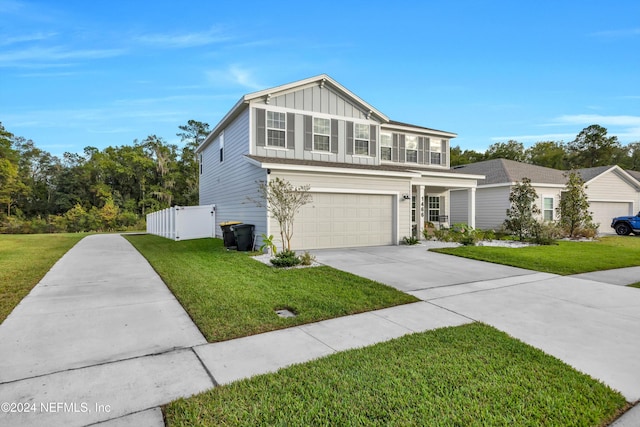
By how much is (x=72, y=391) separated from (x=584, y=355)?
493cm

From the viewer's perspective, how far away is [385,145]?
16.2 metres

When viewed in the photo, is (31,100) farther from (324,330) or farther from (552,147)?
(552,147)

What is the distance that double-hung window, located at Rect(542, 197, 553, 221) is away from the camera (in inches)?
744

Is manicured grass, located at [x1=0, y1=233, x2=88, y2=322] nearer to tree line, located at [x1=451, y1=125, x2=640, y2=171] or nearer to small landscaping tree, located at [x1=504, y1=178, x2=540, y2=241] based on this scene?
small landscaping tree, located at [x1=504, y1=178, x2=540, y2=241]

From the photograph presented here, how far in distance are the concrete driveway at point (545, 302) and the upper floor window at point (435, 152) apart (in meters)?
9.38

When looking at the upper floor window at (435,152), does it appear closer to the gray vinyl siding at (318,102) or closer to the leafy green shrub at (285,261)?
the gray vinyl siding at (318,102)

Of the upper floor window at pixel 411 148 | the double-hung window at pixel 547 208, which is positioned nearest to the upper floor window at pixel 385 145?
the upper floor window at pixel 411 148

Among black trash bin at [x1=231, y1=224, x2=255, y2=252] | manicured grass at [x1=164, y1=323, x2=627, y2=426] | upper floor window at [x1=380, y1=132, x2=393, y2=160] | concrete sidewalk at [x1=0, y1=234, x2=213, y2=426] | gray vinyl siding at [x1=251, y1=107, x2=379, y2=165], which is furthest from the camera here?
upper floor window at [x1=380, y1=132, x2=393, y2=160]

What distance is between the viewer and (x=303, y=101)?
1294cm

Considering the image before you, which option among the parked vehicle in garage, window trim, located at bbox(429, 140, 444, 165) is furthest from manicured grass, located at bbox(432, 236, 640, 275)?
the parked vehicle in garage

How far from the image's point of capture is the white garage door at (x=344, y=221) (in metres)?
11.4

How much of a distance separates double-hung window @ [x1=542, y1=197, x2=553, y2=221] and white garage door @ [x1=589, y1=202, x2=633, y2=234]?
406 centimetres

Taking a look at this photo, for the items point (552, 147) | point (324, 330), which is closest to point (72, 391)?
point (324, 330)

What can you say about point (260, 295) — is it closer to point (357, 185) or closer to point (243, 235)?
point (243, 235)
